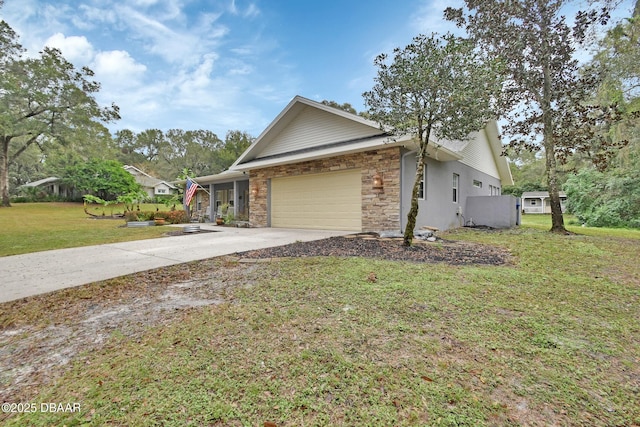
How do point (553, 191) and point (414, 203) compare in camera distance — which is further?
point (553, 191)

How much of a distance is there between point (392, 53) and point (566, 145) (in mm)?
8112

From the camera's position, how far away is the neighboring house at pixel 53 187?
34156 mm

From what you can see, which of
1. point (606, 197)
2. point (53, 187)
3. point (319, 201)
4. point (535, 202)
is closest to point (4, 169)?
point (53, 187)

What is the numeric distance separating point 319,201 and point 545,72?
29.3 feet

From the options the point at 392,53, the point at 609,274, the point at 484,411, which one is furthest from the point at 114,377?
the point at 392,53

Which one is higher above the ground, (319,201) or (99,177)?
(99,177)

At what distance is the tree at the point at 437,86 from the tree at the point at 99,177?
33673 mm

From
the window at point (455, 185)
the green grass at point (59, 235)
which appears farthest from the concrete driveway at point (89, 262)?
the window at point (455, 185)

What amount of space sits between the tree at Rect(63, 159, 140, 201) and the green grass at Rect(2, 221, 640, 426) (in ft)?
110

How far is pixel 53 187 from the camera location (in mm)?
35344

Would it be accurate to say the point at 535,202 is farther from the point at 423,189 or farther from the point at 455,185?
the point at 423,189

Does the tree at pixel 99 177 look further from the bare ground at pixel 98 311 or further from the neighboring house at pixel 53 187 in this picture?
the bare ground at pixel 98 311

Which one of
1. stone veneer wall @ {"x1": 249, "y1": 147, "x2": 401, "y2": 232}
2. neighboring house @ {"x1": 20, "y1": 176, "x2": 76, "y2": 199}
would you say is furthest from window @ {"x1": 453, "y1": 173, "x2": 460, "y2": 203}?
neighboring house @ {"x1": 20, "y1": 176, "x2": 76, "y2": 199}

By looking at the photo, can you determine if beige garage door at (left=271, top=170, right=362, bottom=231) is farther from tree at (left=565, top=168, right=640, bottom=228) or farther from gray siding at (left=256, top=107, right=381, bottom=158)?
tree at (left=565, top=168, right=640, bottom=228)
